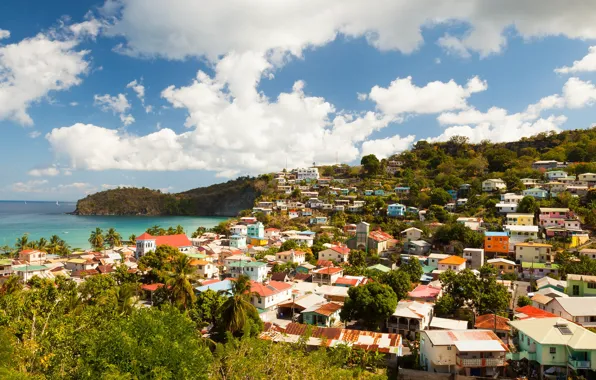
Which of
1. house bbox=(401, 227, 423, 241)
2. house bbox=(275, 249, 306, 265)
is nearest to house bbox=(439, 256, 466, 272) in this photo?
house bbox=(401, 227, 423, 241)

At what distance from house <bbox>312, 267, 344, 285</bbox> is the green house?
1485 cm

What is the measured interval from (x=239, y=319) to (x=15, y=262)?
3128cm

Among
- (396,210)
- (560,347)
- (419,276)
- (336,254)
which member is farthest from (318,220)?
(560,347)

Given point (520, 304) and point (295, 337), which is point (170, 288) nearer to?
point (295, 337)

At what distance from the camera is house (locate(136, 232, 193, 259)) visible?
41688 mm

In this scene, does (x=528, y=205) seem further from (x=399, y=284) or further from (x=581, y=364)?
(x=581, y=364)

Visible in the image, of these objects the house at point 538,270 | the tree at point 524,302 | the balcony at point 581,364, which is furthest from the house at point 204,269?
the balcony at point 581,364

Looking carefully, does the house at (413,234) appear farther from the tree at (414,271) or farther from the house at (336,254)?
the tree at (414,271)

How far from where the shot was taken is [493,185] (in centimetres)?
5634

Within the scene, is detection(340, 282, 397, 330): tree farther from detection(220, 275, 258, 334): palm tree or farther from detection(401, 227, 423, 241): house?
detection(401, 227, 423, 241): house

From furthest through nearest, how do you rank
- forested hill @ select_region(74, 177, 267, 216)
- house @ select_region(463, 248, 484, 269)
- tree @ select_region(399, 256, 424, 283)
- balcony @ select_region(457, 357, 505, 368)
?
1. forested hill @ select_region(74, 177, 267, 216)
2. house @ select_region(463, 248, 484, 269)
3. tree @ select_region(399, 256, 424, 283)
4. balcony @ select_region(457, 357, 505, 368)

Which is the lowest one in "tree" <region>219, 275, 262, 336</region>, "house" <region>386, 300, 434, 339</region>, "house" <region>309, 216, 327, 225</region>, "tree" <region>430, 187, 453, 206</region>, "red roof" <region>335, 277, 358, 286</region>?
"house" <region>386, 300, 434, 339</region>

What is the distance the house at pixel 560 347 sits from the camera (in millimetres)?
13859

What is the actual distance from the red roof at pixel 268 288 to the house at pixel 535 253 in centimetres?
2103
